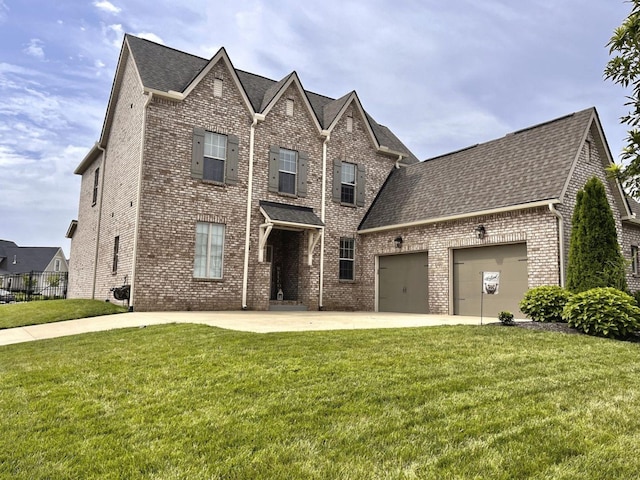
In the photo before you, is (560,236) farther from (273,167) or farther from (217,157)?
(217,157)

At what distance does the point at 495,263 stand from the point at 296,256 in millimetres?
7108

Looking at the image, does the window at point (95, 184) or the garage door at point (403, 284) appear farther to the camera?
the window at point (95, 184)

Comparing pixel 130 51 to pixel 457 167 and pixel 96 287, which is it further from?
pixel 457 167

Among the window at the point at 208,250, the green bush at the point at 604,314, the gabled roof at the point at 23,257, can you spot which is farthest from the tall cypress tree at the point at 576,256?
the gabled roof at the point at 23,257

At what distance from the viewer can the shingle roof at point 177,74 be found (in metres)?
14.6

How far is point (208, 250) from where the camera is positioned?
48.1ft

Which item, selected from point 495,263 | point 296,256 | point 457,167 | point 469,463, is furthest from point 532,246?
point 469,463

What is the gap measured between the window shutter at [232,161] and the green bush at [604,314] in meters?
10.5

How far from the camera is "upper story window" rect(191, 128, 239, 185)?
47.9 ft

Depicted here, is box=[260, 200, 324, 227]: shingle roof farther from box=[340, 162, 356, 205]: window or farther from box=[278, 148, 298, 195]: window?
box=[340, 162, 356, 205]: window

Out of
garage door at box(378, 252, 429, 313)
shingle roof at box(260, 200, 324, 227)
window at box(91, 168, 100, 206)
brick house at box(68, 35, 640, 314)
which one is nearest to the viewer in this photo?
brick house at box(68, 35, 640, 314)

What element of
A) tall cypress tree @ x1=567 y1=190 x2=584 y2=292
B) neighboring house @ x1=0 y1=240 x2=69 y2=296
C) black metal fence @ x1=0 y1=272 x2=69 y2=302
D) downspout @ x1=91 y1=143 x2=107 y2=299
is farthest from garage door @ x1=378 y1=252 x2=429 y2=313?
neighboring house @ x1=0 y1=240 x2=69 y2=296

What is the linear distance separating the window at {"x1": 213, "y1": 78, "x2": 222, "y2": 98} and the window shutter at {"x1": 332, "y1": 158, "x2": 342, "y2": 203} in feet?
16.2

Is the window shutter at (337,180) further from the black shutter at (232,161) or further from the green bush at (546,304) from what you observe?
the green bush at (546,304)
